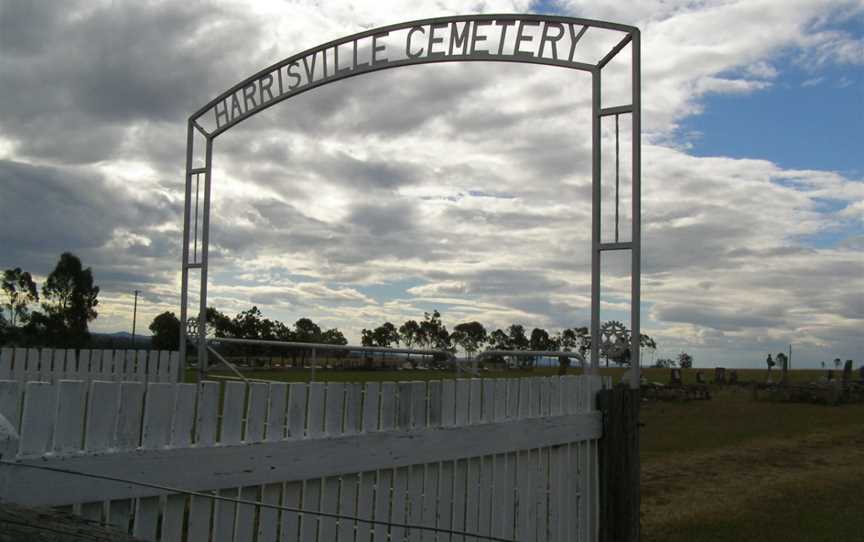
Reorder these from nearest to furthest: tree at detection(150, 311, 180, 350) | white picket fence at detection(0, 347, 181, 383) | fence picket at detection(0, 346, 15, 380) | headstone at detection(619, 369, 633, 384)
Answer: headstone at detection(619, 369, 633, 384), fence picket at detection(0, 346, 15, 380), white picket fence at detection(0, 347, 181, 383), tree at detection(150, 311, 180, 350)

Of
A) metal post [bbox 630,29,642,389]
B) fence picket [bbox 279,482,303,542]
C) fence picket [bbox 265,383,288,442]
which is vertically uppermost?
metal post [bbox 630,29,642,389]

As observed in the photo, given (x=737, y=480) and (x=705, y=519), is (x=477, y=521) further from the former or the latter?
(x=737, y=480)

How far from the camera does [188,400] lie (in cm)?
397

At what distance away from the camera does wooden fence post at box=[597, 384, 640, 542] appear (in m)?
6.79

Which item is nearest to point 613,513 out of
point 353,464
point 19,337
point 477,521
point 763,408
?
point 477,521

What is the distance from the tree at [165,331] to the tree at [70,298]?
26.6ft

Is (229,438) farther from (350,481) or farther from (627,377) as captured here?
(627,377)

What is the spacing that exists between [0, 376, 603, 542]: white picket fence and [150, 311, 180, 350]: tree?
3136 cm

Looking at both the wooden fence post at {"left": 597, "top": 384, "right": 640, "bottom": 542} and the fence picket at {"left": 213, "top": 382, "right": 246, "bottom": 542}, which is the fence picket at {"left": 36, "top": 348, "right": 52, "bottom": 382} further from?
the wooden fence post at {"left": 597, "top": 384, "right": 640, "bottom": 542}

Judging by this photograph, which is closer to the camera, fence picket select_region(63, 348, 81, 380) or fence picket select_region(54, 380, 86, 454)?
fence picket select_region(54, 380, 86, 454)

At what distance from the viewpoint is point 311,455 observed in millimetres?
4441

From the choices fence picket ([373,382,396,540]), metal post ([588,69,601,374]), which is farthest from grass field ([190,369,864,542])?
fence picket ([373,382,396,540])

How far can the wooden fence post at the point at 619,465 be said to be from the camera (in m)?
6.79

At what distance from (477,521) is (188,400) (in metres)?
2.52
